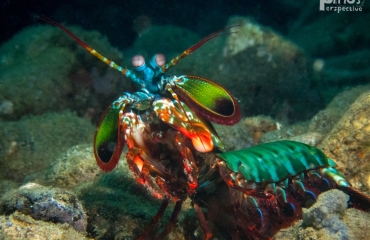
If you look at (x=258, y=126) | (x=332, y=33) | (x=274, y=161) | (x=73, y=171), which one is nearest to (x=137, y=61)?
(x=274, y=161)

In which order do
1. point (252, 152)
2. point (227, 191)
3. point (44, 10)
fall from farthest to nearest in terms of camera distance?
point (44, 10) → point (252, 152) → point (227, 191)

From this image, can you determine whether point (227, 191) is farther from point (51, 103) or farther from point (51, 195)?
point (51, 103)

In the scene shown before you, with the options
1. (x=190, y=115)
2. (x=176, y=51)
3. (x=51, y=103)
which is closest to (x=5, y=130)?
(x=51, y=103)

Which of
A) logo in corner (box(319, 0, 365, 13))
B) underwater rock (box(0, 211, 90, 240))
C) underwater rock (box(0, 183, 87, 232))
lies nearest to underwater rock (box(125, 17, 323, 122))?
logo in corner (box(319, 0, 365, 13))

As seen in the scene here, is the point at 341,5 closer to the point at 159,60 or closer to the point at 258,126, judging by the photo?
the point at 258,126

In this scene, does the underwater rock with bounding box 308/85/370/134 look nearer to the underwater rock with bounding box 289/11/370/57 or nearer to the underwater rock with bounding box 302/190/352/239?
the underwater rock with bounding box 302/190/352/239

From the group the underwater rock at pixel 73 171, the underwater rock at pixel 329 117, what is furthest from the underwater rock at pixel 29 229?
the underwater rock at pixel 329 117
